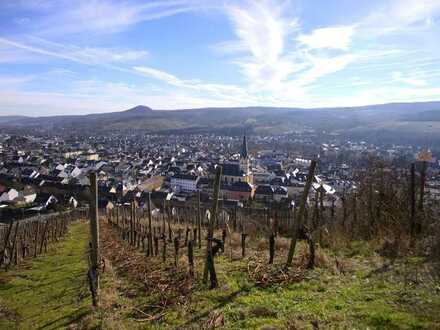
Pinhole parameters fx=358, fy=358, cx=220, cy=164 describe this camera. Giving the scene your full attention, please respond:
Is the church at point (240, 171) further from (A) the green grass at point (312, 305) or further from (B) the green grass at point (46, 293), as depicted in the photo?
(A) the green grass at point (312, 305)

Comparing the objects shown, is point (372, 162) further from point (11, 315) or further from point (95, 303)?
point (11, 315)

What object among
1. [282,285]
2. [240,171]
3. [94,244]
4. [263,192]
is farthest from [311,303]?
→ [240,171]

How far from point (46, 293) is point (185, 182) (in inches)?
2362

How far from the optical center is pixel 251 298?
611 centimetres

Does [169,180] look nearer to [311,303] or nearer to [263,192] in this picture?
[263,192]

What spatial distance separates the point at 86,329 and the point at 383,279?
527 cm

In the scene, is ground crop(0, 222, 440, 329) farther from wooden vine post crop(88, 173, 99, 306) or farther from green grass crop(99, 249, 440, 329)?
wooden vine post crop(88, 173, 99, 306)

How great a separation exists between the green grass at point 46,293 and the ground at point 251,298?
0.13 feet

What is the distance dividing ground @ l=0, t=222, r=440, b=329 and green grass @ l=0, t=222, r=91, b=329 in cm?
4

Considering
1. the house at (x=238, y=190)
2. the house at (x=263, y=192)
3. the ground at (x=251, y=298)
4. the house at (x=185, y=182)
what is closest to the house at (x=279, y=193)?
the house at (x=263, y=192)

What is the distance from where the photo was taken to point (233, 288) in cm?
670

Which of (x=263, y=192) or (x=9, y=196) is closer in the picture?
(x=9, y=196)

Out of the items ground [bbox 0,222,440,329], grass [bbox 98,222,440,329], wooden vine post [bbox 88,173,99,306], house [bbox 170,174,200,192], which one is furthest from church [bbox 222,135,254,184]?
wooden vine post [bbox 88,173,99,306]

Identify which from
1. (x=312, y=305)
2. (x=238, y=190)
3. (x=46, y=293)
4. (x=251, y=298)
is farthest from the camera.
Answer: (x=238, y=190)
